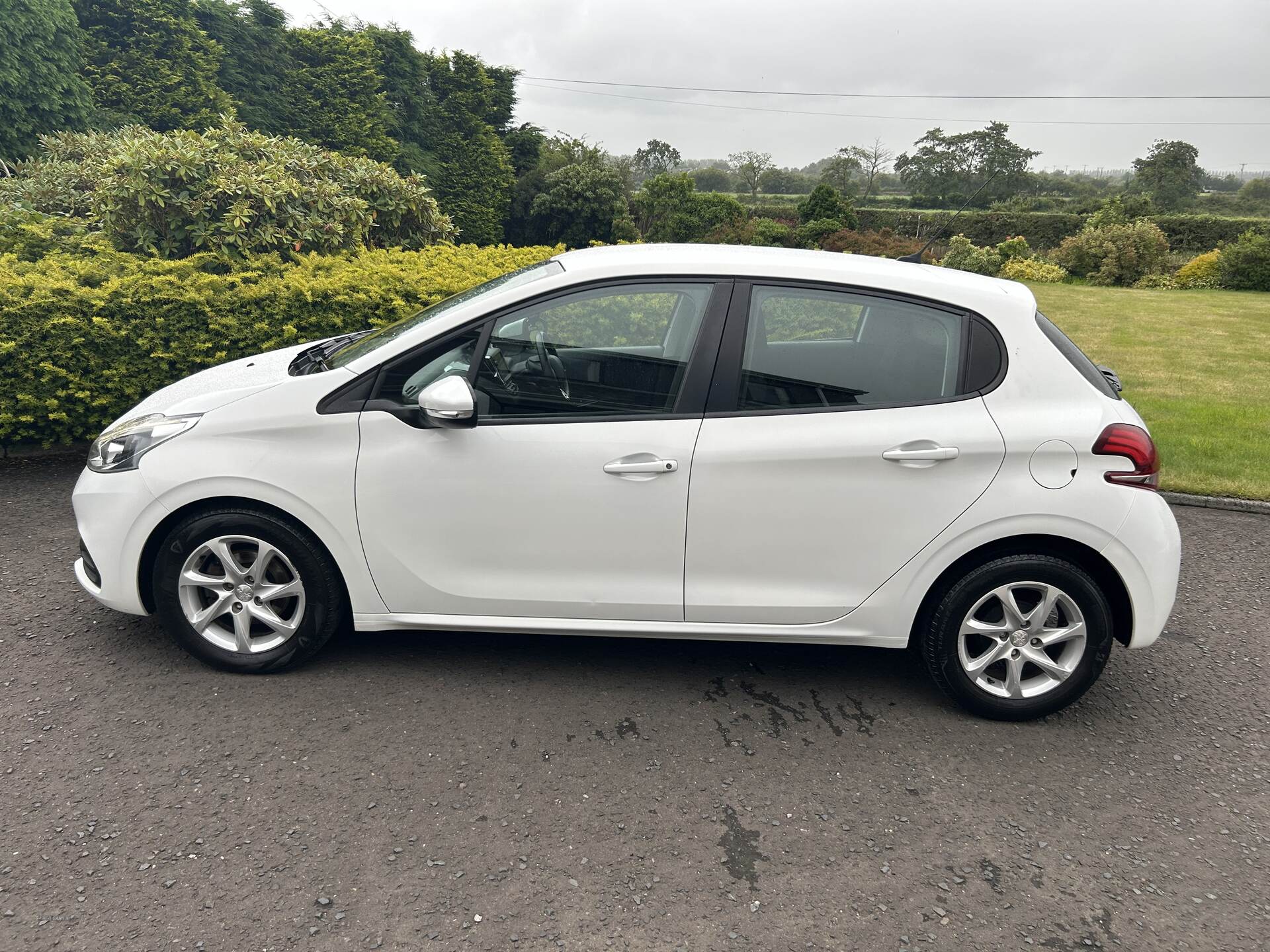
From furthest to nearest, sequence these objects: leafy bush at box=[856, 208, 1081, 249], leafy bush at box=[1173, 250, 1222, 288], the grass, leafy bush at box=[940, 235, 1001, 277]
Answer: leafy bush at box=[856, 208, 1081, 249] < leafy bush at box=[940, 235, 1001, 277] < leafy bush at box=[1173, 250, 1222, 288] < the grass

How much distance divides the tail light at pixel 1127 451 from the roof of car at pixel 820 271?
0.57m

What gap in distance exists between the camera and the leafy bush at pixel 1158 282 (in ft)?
78.8

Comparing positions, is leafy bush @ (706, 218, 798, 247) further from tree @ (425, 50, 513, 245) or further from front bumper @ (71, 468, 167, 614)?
front bumper @ (71, 468, 167, 614)

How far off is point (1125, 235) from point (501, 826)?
27.6m

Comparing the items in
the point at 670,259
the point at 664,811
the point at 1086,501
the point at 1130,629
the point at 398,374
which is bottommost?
the point at 664,811

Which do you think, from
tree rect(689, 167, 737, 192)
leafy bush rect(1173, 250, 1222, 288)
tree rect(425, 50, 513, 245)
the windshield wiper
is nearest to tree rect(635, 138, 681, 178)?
tree rect(689, 167, 737, 192)

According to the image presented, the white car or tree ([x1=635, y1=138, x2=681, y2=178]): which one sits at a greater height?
tree ([x1=635, y1=138, x2=681, y2=178])

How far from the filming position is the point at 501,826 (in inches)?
114

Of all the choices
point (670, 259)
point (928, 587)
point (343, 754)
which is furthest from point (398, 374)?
point (928, 587)

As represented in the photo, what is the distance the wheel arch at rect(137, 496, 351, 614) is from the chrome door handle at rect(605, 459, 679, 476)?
3.96ft

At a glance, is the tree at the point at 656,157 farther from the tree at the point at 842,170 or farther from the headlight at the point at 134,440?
the headlight at the point at 134,440

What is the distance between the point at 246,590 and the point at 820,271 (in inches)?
104

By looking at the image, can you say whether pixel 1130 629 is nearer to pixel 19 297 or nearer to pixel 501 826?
pixel 501 826

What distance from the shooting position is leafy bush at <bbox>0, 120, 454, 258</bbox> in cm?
827
